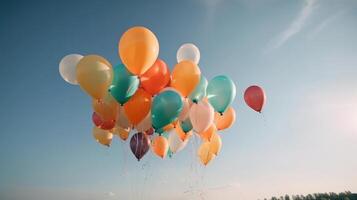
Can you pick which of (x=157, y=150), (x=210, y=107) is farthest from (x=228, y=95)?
(x=157, y=150)

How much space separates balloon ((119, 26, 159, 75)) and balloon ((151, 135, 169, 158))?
2.59 meters

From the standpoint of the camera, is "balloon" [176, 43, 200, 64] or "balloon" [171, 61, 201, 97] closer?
"balloon" [171, 61, 201, 97]

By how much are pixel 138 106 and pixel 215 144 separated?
9.94 feet

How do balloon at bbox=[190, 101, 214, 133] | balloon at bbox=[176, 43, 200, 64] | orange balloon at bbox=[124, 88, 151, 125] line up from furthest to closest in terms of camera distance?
balloon at bbox=[176, 43, 200, 64]
balloon at bbox=[190, 101, 214, 133]
orange balloon at bbox=[124, 88, 151, 125]

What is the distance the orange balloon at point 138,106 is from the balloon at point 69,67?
1515mm

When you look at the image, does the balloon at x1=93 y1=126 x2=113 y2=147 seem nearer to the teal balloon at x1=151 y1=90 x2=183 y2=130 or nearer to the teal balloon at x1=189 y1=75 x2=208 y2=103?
the teal balloon at x1=151 y1=90 x2=183 y2=130

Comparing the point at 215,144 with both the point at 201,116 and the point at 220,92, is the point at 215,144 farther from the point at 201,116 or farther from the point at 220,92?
the point at 220,92

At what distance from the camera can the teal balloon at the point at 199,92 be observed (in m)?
6.70

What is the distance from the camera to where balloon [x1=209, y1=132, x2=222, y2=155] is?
7.85 metres

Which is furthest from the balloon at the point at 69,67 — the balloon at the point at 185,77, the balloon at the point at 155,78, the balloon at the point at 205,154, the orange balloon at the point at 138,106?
the balloon at the point at 205,154

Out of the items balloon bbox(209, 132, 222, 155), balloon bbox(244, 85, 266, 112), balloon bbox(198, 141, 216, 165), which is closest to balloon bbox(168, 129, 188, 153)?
balloon bbox(198, 141, 216, 165)

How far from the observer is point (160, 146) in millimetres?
7562

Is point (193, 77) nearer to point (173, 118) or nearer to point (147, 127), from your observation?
point (173, 118)

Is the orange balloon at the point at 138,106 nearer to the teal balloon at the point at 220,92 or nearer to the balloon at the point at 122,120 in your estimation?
the balloon at the point at 122,120
